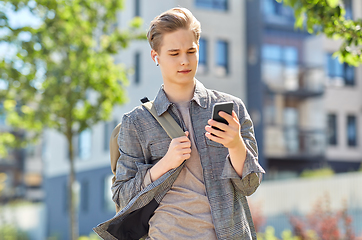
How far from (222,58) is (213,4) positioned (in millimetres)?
2413

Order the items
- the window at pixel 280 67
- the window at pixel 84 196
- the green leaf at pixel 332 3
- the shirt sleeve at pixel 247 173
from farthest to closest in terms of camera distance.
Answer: the window at pixel 84 196 → the window at pixel 280 67 → the green leaf at pixel 332 3 → the shirt sleeve at pixel 247 173

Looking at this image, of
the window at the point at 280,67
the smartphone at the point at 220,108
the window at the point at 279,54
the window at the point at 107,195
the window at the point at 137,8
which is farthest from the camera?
the window at the point at 107,195

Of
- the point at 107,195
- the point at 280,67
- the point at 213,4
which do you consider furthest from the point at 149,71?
the point at 107,195

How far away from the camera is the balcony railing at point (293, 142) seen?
961 inches

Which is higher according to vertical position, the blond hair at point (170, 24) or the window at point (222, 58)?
the window at point (222, 58)

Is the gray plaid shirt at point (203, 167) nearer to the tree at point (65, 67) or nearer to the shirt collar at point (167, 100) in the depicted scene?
the shirt collar at point (167, 100)

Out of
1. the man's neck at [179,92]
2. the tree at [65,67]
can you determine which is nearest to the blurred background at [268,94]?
the tree at [65,67]

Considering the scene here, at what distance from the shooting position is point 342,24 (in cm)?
434

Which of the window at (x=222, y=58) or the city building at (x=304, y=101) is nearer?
the window at (x=222, y=58)

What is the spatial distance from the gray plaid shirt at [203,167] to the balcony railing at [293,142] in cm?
2178

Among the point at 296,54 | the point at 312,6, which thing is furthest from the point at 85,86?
the point at 296,54

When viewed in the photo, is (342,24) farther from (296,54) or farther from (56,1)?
(296,54)

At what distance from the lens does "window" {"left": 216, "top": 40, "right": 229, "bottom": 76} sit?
2312cm

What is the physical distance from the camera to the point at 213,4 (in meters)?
22.9
